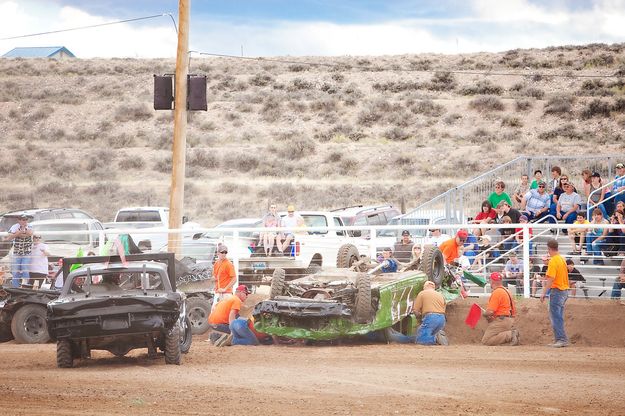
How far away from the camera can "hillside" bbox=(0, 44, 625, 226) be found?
4972 centimetres

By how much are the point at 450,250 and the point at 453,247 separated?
0.28 feet

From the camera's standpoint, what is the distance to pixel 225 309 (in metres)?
17.4

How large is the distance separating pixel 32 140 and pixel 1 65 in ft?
56.6

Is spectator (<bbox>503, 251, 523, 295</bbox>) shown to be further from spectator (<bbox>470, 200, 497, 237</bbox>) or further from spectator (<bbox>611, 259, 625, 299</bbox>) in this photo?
spectator (<bbox>470, 200, 497, 237</bbox>)

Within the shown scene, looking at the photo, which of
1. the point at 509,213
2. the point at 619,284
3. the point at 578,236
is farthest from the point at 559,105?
the point at 619,284

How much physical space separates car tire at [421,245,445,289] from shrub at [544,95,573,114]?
4009 cm

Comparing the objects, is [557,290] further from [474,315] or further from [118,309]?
[118,309]

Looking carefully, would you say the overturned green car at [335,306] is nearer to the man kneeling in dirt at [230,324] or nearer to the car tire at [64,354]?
the man kneeling in dirt at [230,324]

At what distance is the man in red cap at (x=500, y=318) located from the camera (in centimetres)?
1708

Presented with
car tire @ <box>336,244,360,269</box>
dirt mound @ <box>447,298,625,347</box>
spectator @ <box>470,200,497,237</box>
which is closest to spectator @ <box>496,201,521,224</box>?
spectator @ <box>470,200,497,237</box>

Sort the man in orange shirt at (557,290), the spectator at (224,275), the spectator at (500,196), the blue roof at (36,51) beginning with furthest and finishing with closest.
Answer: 1. the blue roof at (36,51)
2. the spectator at (500,196)
3. the spectator at (224,275)
4. the man in orange shirt at (557,290)

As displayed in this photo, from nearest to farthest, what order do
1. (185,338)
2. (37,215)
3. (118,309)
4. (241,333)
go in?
(118,309)
(185,338)
(241,333)
(37,215)

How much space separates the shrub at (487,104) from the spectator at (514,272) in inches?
1571

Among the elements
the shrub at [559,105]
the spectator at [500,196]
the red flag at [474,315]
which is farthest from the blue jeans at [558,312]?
the shrub at [559,105]
